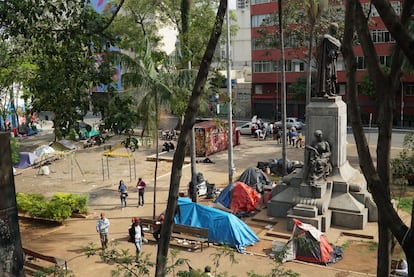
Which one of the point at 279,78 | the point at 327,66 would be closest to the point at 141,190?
the point at 327,66

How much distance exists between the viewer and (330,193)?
663 inches

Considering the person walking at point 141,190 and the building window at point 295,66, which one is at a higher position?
the building window at point 295,66

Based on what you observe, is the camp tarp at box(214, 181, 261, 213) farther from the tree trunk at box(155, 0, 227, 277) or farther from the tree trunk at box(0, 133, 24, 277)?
the tree trunk at box(0, 133, 24, 277)

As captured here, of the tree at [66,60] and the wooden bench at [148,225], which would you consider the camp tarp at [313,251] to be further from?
the tree at [66,60]

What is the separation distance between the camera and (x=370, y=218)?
16.9 m

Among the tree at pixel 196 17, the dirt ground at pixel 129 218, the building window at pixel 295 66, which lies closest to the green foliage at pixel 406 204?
the dirt ground at pixel 129 218

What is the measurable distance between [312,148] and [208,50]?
1065 centimetres

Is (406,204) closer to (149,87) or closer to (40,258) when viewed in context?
(149,87)

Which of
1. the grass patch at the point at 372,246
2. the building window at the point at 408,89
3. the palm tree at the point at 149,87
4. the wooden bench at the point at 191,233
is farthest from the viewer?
the building window at the point at 408,89

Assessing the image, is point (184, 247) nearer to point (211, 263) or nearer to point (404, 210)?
point (211, 263)

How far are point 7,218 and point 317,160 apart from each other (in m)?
12.2

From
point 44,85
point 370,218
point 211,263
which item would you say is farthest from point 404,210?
point 44,85

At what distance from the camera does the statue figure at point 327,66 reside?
1706 cm

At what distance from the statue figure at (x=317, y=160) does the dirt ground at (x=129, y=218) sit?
1.84m
